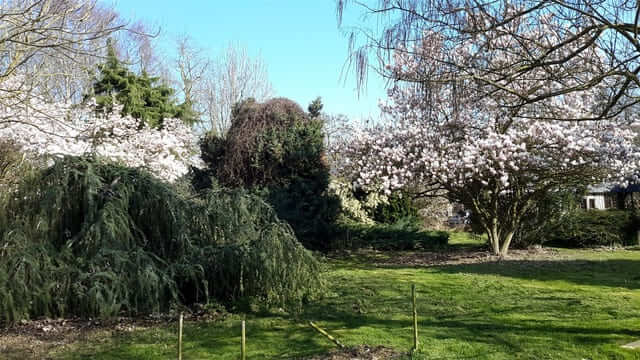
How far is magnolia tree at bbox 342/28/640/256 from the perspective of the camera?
38.8 feet

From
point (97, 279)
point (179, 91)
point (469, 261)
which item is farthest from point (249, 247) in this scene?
point (179, 91)

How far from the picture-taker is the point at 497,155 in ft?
39.0

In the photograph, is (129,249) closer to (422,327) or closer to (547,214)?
(422,327)

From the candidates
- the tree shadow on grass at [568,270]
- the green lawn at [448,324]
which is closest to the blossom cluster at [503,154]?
the tree shadow on grass at [568,270]

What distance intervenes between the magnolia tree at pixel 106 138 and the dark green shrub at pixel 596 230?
37.8ft

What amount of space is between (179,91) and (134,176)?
70.6ft

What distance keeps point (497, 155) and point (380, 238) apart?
203 inches

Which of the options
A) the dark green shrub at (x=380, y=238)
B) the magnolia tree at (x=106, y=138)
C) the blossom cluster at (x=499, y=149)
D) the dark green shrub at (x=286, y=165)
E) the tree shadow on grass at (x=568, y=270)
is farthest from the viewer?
the dark green shrub at (x=380, y=238)

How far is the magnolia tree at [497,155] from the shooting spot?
11.8 meters

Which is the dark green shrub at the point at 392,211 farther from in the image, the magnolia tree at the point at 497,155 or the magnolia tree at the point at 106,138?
the magnolia tree at the point at 106,138

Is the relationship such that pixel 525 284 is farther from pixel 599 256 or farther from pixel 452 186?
pixel 599 256

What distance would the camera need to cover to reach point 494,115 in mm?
12000

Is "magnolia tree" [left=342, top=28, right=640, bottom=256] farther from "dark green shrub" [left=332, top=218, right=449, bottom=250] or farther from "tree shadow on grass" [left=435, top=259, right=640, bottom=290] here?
"dark green shrub" [left=332, top=218, right=449, bottom=250]

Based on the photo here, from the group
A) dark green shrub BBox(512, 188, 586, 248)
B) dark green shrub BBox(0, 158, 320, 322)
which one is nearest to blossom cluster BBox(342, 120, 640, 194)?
dark green shrub BBox(512, 188, 586, 248)
